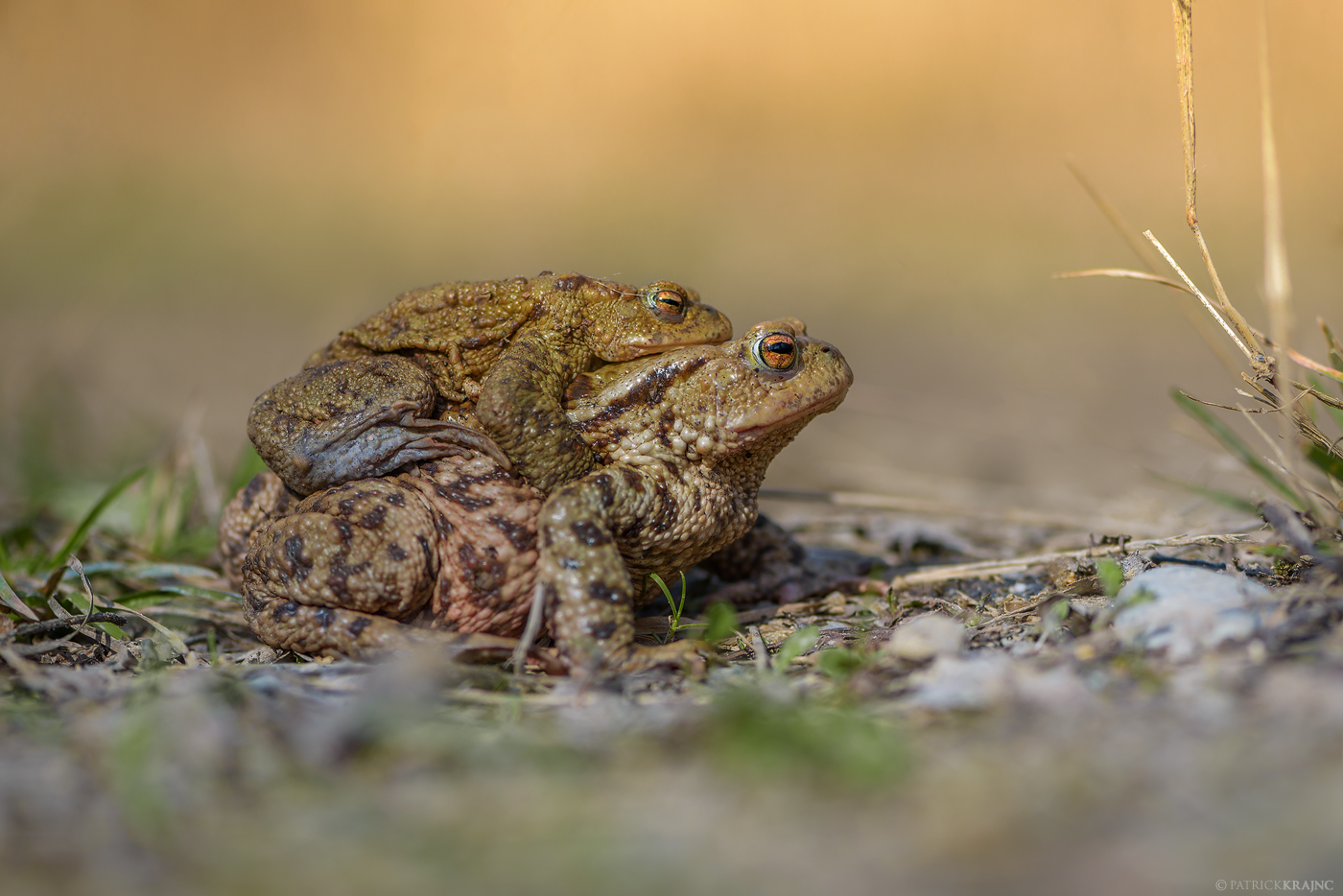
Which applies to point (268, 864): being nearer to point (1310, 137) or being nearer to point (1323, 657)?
point (1323, 657)

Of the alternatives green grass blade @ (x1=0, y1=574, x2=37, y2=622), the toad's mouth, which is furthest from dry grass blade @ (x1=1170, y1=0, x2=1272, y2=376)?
green grass blade @ (x1=0, y1=574, x2=37, y2=622)

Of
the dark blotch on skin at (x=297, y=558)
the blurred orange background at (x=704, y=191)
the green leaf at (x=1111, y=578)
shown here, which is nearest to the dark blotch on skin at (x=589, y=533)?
the dark blotch on skin at (x=297, y=558)

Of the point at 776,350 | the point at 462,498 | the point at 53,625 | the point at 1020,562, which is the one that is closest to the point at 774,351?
the point at 776,350

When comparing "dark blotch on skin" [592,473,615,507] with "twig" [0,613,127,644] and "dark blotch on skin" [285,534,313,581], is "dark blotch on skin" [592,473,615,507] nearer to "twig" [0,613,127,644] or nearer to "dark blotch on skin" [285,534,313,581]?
"dark blotch on skin" [285,534,313,581]

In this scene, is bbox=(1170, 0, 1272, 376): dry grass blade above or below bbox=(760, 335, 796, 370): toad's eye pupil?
above

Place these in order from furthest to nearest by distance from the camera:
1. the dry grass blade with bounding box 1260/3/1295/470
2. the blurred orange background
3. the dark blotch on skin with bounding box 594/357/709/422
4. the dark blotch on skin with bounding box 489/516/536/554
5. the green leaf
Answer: the blurred orange background → the dark blotch on skin with bounding box 594/357/709/422 → the dark blotch on skin with bounding box 489/516/536/554 → the green leaf → the dry grass blade with bounding box 1260/3/1295/470

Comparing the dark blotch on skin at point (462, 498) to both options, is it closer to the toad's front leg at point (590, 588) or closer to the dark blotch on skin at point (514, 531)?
the dark blotch on skin at point (514, 531)
